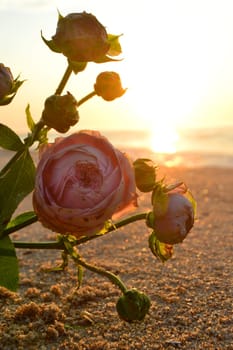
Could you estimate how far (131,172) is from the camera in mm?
1132

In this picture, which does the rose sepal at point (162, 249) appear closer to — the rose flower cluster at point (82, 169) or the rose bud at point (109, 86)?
the rose flower cluster at point (82, 169)

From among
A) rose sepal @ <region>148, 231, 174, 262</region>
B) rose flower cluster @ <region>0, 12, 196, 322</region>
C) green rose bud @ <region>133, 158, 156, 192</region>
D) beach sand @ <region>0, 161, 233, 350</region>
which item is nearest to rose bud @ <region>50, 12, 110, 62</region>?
rose flower cluster @ <region>0, 12, 196, 322</region>

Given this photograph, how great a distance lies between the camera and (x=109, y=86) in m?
1.25

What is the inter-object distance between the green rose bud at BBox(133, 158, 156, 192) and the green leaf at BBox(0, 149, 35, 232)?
0.20m

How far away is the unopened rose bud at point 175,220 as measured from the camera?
1207 mm

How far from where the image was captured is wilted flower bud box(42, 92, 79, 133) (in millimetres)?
1144

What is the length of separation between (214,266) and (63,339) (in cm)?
83

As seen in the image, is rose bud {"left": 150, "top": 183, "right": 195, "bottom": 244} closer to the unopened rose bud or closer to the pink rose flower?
the unopened rose bud

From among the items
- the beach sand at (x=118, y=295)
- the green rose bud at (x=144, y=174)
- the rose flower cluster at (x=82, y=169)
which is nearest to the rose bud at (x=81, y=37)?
the rose flower cluster at (x=82, y=169)

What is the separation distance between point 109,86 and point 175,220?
0.95 feet

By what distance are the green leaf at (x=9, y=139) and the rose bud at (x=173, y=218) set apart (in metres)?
0.30

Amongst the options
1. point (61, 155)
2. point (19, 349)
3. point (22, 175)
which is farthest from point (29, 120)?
point (19, 349)

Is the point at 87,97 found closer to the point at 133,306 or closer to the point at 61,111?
the point at 61,111

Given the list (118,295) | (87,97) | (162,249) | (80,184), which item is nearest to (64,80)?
(87,97)
